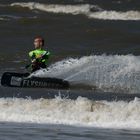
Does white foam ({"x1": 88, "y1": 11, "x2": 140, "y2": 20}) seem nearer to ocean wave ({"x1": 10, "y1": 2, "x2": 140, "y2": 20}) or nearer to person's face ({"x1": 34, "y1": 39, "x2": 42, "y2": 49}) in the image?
ocean wave ({"x1": 10, "y1": 2, "x2": 140, "y2": 20})

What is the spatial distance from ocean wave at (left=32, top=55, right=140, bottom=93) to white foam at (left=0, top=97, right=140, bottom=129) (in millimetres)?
3384

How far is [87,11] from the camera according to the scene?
4059 centimetres

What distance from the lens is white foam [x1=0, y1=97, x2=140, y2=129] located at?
1299 centimetres

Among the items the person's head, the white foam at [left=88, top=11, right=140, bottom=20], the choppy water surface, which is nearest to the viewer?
the choppy water surface

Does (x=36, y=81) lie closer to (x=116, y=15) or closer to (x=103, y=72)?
(x=103, y=72)

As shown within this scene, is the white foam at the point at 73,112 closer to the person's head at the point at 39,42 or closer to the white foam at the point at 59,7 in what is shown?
the person's head at the point at 39,42

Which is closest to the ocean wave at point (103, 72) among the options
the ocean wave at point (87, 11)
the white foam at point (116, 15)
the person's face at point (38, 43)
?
the person's face at point (38, 43)

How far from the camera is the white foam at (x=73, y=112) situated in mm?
12992

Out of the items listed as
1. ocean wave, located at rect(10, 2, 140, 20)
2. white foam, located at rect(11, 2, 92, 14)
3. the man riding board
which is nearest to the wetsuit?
the man riding board

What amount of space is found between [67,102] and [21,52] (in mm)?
12518

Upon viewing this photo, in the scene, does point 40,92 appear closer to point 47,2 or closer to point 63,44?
point 63,44

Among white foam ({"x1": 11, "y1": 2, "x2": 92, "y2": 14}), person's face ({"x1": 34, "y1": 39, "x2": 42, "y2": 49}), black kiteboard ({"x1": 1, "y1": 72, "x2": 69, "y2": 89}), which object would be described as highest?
white foam ({"x1": 11, "y1": 2, "x2": 92, "y2": 14})

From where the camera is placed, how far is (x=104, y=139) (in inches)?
422

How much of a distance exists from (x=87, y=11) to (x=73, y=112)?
89.1 feet
